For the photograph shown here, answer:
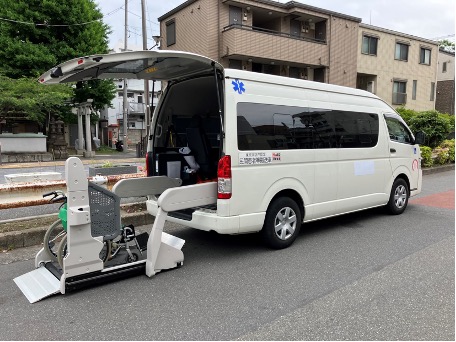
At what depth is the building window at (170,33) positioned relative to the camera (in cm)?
2159

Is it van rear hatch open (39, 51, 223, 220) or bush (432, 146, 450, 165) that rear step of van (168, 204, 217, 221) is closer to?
van rear hatch open (39, 51, 223, 220)

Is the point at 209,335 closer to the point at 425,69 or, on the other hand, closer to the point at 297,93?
the point at 297,93

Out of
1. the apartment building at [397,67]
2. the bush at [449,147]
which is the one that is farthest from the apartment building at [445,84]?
the bush at [449,147]

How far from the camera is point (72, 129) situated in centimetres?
2934

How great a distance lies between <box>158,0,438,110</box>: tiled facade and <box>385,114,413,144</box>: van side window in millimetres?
13261

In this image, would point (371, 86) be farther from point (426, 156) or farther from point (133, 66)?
point (133, 66)

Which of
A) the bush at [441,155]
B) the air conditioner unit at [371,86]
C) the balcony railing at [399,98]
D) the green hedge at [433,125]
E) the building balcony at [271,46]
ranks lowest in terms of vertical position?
the bush at [441,155]

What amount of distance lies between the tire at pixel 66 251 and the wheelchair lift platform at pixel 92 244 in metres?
0.09

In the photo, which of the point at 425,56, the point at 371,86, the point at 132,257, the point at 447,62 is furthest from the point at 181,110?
the point at 447,62

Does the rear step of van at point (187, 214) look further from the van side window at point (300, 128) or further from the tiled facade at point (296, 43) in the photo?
the tiled facade at point (296, 43)

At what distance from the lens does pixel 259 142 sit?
448cm

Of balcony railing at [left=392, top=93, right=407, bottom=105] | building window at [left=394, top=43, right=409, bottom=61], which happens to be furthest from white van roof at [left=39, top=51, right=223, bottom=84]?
building window at [left=394, top=43, right=409, bottom=61]

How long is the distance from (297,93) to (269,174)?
4.13 ft

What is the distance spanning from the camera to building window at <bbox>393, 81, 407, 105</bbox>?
27.3 m
